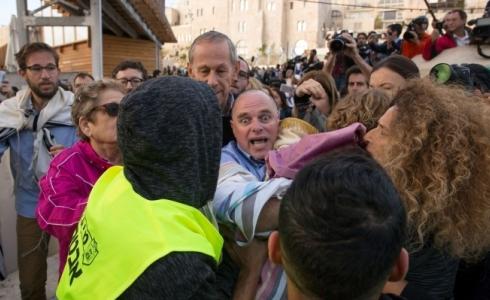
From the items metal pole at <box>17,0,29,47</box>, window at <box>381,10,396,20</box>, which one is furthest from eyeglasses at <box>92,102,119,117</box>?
window at <box>381,10,396,20</box>

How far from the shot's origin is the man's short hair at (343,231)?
0.77m

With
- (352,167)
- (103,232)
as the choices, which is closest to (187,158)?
(103,232)

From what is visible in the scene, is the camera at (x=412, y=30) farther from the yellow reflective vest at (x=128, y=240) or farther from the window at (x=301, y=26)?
the window at (x=301, y=26)

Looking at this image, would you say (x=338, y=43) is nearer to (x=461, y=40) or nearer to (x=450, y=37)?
(x=450, y=37)

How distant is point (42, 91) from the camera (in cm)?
295

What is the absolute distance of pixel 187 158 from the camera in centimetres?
96

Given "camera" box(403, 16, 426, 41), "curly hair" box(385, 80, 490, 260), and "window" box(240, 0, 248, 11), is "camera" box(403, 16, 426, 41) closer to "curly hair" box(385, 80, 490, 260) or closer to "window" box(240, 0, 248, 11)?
"curly hair" box(385, 80, 490, 260)

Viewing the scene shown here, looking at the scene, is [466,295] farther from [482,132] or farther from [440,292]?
[482,132]

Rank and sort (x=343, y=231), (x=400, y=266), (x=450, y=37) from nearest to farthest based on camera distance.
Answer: (x=343, y=231), (x=400, y=266), (x=450, y=37)

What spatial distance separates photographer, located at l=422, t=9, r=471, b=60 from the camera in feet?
13.6

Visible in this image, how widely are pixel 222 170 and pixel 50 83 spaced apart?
2161 mm

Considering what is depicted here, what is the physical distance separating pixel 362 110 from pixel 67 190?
50.0 inches

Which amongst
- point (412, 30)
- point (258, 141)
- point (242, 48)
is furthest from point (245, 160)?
point (242, 48)

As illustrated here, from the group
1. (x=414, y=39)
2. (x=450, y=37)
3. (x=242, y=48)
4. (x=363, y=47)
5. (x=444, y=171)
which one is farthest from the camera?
(x=242, y=48)
